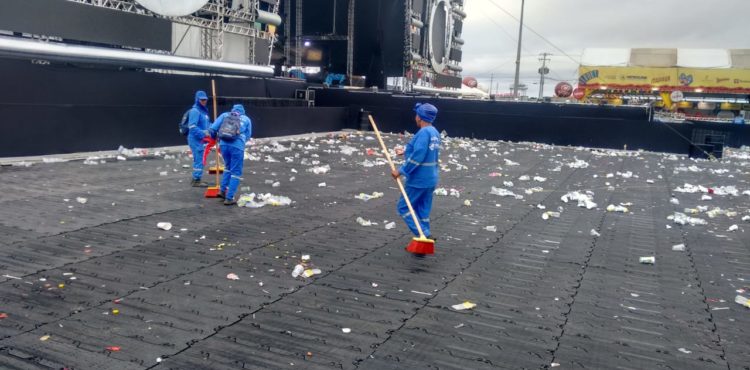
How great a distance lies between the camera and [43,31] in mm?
15086

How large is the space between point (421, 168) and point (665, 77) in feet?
134

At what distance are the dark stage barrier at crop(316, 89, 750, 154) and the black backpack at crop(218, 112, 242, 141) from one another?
18207mm

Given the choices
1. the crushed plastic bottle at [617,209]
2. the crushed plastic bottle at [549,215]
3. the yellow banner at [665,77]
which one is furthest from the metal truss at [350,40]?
the crushed plastic bottle at [549,215]

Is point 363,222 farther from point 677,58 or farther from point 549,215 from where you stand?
point 677,58

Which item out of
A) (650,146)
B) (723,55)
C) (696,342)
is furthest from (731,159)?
(723,55)

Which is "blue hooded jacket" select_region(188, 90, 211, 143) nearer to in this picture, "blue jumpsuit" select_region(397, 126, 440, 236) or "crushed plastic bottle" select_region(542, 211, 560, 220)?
"blue jumpsuit" select_region(397, 126, 440, 236)

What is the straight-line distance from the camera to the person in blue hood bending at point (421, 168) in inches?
274

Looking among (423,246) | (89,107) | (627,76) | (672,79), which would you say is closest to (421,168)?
(423,246)

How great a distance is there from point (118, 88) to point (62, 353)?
14.3m

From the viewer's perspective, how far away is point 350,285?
570cm

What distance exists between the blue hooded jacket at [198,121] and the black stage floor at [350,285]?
1.12 meters

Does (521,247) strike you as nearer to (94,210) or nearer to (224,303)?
(224,303)

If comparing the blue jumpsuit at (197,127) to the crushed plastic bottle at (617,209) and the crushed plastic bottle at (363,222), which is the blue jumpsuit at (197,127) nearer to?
the crushed plastic bottle at (363,222)

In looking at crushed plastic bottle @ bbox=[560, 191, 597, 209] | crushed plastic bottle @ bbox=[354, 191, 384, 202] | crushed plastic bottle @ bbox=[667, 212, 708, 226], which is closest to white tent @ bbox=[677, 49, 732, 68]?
crushed plastic bottle @ bbox=[560, 191, 597, 209]
